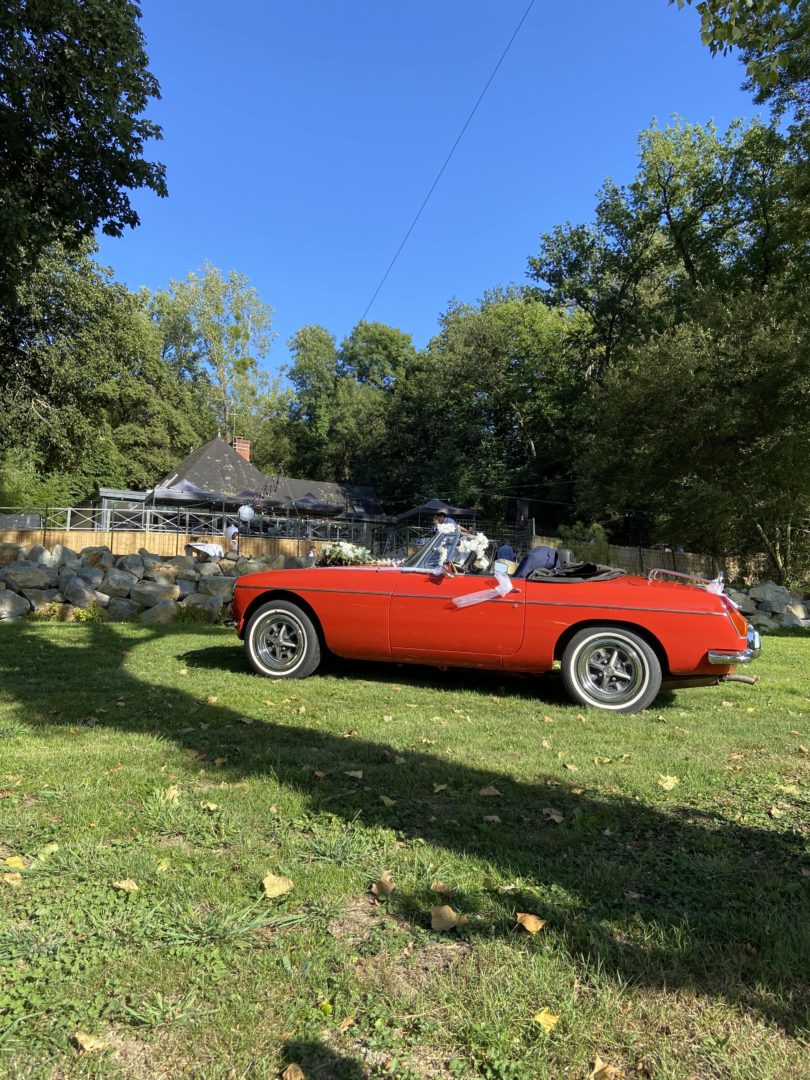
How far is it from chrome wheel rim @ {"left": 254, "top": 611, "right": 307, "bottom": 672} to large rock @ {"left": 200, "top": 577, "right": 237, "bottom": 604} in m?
5.29

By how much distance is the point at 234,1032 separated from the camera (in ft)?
5.72

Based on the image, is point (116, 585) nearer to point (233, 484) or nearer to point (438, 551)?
point (438, 551)

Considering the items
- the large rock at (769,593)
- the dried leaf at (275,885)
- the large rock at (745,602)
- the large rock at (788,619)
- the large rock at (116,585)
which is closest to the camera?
the dried leaf at (275,885)

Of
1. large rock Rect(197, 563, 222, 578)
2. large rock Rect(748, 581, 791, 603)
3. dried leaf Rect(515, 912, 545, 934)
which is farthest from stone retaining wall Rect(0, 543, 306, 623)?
large rock Rect(748, 581, 791, 603)

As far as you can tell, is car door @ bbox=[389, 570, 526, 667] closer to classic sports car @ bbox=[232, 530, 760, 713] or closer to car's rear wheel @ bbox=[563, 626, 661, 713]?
classic sports car @ bbox=[232, 530, 760, 713]

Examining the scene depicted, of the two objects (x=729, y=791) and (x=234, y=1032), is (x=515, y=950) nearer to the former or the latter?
(x=234, y=1032)

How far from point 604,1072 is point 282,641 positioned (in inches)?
193

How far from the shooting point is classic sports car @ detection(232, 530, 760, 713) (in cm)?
527

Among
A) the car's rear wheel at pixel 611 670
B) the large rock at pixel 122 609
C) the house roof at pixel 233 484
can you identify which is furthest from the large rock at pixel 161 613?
the house roof at pixel 233 484

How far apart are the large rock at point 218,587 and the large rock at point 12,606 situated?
2735 millimetres

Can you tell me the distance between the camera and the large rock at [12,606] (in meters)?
10.4

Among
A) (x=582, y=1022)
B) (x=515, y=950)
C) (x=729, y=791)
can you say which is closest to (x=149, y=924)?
(x=515, y=950)

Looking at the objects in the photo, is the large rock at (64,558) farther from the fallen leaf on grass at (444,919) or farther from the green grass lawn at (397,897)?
the fallen leaf on grass at (444,919)

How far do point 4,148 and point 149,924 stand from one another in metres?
12.3
